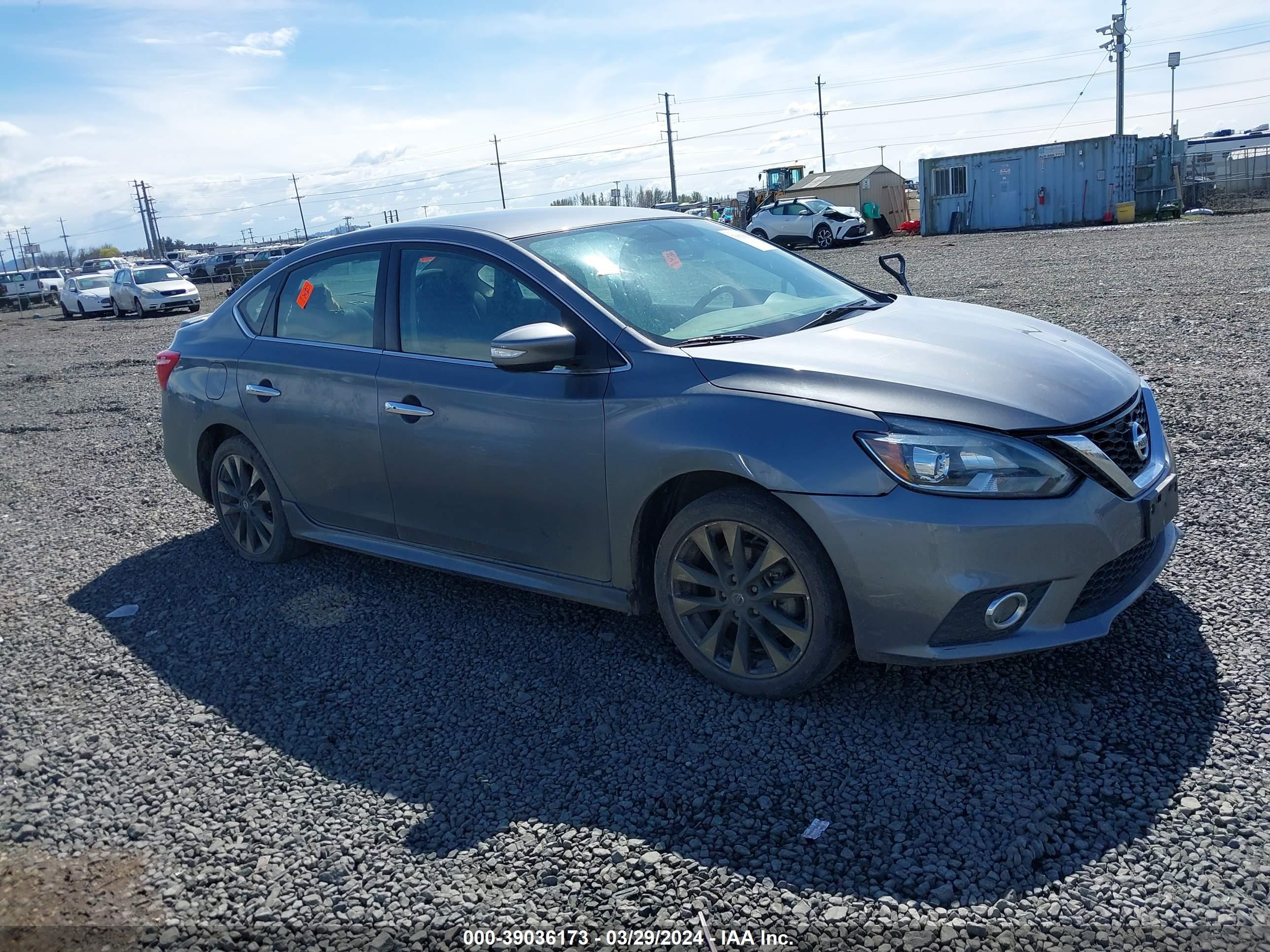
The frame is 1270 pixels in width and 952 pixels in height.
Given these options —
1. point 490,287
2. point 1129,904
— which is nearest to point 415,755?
point 490,287

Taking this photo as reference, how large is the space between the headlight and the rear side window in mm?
3433

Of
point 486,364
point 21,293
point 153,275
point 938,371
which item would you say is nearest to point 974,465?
Result: point 938,371

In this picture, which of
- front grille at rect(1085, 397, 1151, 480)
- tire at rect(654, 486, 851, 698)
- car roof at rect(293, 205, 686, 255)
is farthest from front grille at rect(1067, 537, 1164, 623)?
car roof at rect(293, 205, 686, 255)

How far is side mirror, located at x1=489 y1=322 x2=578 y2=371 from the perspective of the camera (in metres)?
3.60

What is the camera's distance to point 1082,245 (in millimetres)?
23906

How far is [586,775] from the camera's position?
3.23 meters

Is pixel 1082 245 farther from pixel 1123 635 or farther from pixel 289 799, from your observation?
pixel 289 799

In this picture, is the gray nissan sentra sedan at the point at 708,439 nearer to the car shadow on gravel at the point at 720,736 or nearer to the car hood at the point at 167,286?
the car shadow on gravel at the point at 720,736

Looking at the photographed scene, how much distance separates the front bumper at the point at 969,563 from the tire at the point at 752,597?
85 mm

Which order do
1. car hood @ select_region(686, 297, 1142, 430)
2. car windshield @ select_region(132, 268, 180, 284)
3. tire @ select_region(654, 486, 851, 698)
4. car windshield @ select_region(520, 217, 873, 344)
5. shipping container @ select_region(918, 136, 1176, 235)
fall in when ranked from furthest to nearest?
shipping container @ select_region(918, 136, 1176, 235) < car windshield @ select_region(132, 268, 180, 284) < car windshield @ select_region(520, 217, 873, 344) < tire @ select_region(654, 486, 851, 698) < car hood @ select_region(686, 297, 1142, 430)

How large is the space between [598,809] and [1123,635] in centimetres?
207

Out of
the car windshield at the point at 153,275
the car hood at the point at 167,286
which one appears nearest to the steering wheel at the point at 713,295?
the car hood at the point at 167,286

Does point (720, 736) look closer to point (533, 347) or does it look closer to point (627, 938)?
point (627, 938)

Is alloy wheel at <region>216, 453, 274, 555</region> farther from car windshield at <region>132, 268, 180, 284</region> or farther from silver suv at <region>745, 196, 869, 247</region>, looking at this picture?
silver suv at <region>745, 196, 869, 247</region>
